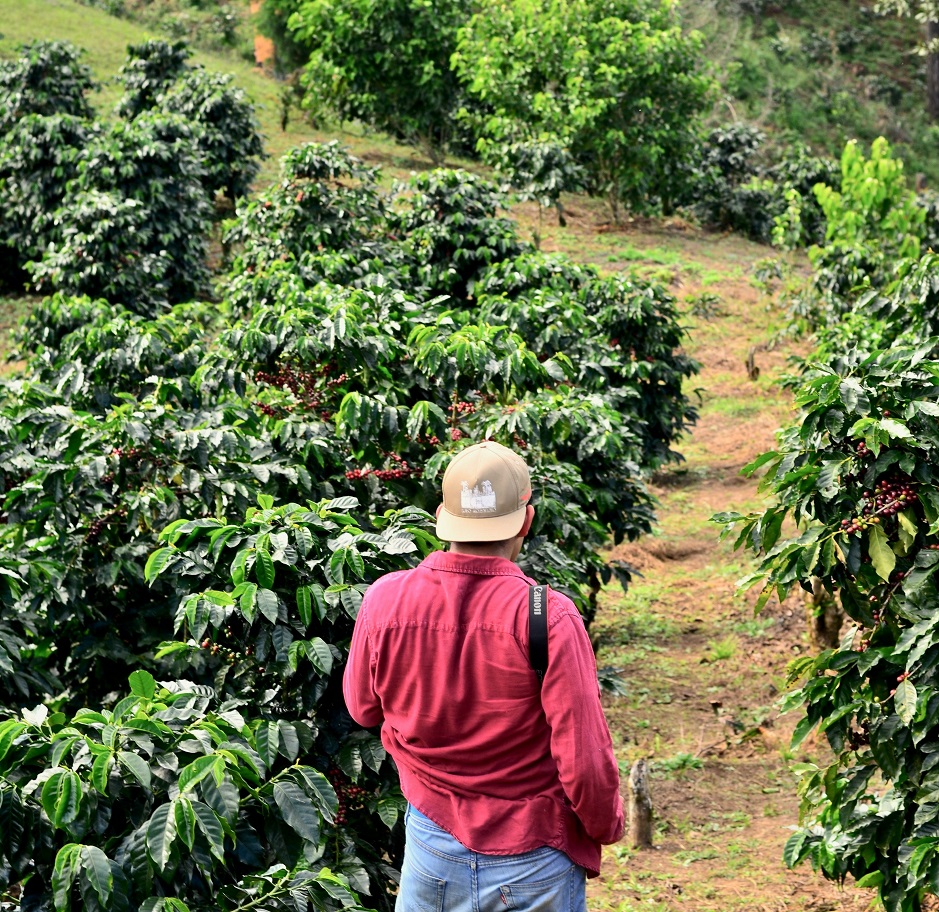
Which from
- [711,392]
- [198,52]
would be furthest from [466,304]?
[198,52]

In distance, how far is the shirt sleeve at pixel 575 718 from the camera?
85.5 inches

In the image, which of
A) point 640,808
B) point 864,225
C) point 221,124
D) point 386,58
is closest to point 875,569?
point 640,808

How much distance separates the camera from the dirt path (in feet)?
16.8

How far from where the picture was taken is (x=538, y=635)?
7.20ft

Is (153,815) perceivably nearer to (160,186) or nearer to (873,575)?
(873,575)

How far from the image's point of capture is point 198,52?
1209 inches

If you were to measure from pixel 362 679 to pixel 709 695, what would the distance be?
18.2ft

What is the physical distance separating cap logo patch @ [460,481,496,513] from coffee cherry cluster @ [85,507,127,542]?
2464 millimetres

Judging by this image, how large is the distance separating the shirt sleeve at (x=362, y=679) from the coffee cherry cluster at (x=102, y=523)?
2.16 metres

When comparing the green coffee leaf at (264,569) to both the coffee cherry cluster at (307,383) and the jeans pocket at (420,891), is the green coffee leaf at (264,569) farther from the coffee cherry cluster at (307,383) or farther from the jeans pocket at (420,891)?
the coffee cherry cluster at (307,383)

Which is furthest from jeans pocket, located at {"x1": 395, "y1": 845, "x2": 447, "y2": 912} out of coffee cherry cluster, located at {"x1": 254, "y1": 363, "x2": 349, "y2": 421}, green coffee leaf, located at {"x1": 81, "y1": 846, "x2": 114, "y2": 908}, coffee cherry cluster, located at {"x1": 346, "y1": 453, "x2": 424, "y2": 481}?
coffee cherry cluster, located at {"x1": 254, "y1": 363, "x2": 349, "y2": 421}

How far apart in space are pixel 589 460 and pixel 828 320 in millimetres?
6036

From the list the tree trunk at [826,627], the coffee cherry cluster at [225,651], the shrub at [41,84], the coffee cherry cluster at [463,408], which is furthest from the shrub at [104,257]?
the coffee cherry cluster at [225,651]

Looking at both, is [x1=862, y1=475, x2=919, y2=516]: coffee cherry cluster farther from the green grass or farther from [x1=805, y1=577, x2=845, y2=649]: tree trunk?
the green grass
